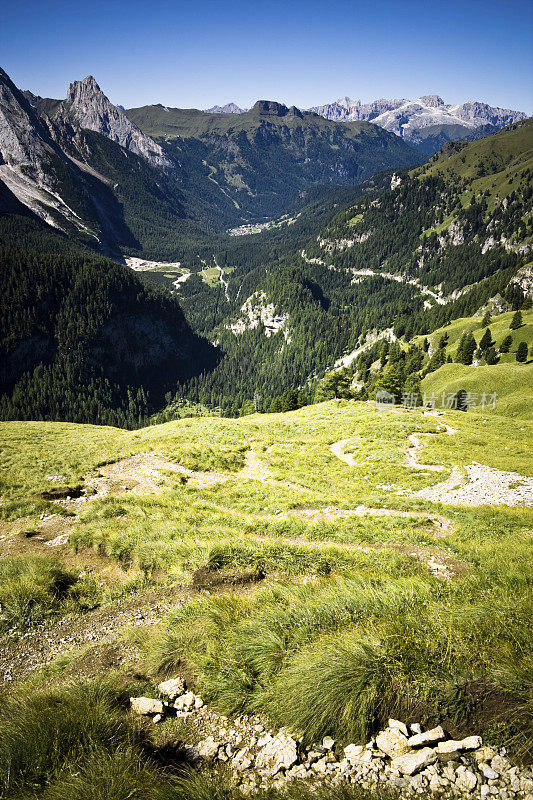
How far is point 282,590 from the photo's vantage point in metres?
8.74

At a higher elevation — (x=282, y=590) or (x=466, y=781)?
(x=466, y=781)

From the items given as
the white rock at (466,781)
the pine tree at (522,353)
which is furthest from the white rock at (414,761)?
the pine tree at (522,353)

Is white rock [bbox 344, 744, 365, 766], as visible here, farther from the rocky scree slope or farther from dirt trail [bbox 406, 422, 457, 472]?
dirt trail [bbox 406, 422, 457, 472]

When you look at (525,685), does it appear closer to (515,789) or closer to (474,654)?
(474,654)

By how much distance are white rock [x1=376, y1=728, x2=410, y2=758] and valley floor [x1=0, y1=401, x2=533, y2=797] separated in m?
0.33

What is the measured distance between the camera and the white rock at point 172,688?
6324 millimetres

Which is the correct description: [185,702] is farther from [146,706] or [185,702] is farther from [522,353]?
[522,353]

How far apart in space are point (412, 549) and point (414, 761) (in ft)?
31.5

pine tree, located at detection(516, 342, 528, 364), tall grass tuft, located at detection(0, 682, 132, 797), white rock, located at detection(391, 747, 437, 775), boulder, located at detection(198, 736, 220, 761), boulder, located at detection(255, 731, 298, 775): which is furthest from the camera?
pine tree, located at detection(516, 342, 528, 364)

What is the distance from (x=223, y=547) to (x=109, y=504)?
882 centimetres

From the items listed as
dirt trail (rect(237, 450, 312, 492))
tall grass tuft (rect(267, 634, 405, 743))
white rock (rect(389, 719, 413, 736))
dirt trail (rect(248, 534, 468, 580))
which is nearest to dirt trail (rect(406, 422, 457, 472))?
dirt trail (rect(237, 450, 312, 492))

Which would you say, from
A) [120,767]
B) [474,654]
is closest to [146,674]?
[120,767]

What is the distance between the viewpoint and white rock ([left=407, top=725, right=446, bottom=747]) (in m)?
4.50

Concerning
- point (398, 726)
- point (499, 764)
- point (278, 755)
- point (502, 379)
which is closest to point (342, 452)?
point (398, 726)
